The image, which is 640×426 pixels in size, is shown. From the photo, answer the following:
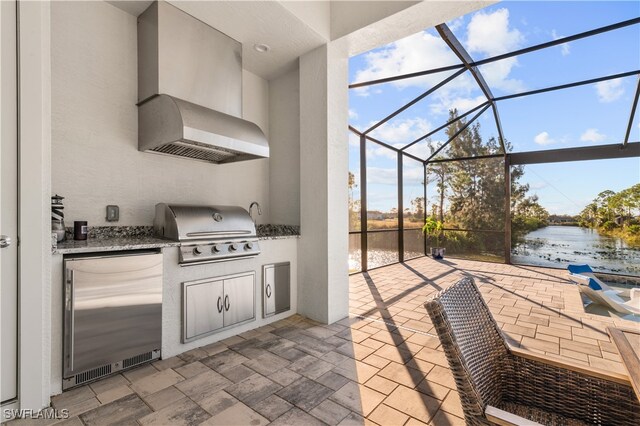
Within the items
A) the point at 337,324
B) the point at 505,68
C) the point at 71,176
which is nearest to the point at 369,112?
the point at 505,68

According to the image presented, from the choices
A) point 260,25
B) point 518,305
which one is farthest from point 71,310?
point 518,305

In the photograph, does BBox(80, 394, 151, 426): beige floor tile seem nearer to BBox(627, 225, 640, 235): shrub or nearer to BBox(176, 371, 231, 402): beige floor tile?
BBox(176, 371, 231, 402): beige floor tile

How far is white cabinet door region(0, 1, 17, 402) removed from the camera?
5.38 feet

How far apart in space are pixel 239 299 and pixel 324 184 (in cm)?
144

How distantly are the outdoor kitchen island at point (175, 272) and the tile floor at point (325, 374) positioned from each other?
0.33 ft

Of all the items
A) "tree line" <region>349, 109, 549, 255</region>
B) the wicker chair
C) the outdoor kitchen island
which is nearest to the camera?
the wicker chair

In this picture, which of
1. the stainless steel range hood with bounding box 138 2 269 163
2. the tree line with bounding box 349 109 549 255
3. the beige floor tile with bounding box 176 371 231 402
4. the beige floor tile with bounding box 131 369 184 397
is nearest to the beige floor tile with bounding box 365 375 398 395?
the beige floor tile with bounding box 176 371 231 402

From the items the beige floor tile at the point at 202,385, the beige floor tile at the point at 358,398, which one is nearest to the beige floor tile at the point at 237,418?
the beige floor tile at the point at 202,385

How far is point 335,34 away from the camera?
3.14 metres

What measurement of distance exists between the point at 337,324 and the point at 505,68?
14.3 feet

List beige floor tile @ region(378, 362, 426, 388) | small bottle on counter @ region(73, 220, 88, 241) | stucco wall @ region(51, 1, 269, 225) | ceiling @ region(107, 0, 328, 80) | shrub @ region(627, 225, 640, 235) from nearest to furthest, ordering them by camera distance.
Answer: beige floor tile @ region(378, 362, 426, 388) < small bottle on counter @ region(73, 220, 88, 241) < stucco wall @ region(51, 1, 269, 225) < ceiling @ region(107, 0, 328, 80) < shrub @ region(627, 225, 640, 235)

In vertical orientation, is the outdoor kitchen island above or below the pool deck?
above

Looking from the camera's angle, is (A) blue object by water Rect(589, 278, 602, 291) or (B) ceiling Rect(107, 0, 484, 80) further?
(A) blue object by water Rect(589, 278, 602, 291)

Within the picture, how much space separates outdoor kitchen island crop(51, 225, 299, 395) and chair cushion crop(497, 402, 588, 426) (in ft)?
7.42
